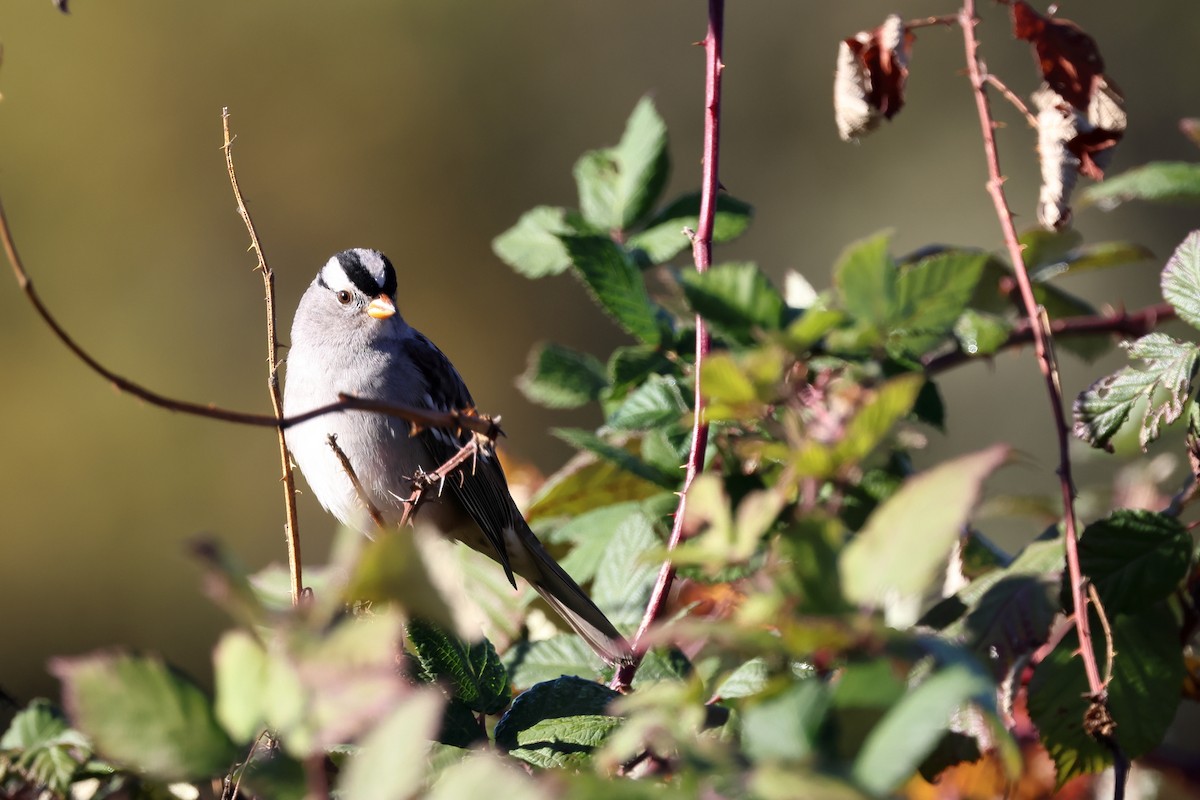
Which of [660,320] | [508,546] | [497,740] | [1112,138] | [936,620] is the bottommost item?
[508,546]

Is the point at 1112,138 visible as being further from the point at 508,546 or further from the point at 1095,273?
the point at 1095,273

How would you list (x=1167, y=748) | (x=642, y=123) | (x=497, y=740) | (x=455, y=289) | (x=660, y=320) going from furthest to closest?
1. (x=455, y=289)
2. (x=642, y=123)
3. (x=660, y=320)
4. (x=1167, y=748)
5. (x=497, y=740)

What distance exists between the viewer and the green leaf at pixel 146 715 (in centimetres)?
56

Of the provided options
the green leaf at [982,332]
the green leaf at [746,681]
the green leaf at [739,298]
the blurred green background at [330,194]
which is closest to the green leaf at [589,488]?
the green leaf at [982,332]

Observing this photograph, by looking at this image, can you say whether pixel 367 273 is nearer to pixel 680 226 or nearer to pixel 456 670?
pixel 680 226

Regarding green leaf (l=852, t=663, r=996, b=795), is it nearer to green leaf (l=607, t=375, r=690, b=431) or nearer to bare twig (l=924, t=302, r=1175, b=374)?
green leaf (l=607, t=375, r=690, b=431)

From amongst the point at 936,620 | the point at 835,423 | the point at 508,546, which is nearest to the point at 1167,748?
the point at 936,620

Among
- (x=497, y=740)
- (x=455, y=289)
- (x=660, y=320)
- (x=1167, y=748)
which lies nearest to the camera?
(x=497, y=740)

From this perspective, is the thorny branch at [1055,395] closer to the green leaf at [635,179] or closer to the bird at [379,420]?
the green leaf at [635,179]

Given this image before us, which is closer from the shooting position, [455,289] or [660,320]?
[660,320]

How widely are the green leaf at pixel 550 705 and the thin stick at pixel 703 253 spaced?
5 centimetres

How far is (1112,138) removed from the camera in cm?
130

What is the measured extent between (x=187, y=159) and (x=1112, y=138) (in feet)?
17.6

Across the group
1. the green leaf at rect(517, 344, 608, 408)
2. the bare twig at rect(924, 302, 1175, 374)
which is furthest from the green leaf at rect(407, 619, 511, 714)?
the bare twig at rect(924, 302, 1175, 374)
